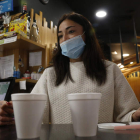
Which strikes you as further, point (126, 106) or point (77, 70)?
point (77, 70)

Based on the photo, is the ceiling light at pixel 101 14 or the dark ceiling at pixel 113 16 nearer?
the dark ceiling at pixel 113 16

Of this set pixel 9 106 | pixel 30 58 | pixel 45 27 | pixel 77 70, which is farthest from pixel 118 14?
pixel 9 106

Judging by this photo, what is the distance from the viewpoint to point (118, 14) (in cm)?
516

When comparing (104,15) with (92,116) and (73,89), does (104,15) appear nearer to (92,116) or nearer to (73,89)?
(73,89)

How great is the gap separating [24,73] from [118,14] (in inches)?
155

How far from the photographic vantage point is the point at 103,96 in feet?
3.76

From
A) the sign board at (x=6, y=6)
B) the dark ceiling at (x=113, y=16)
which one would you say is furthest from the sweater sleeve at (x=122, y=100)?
the dark ceiling at (x=113, y=16)

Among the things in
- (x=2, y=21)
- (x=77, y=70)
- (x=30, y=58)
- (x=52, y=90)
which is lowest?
(x=52, y=90)

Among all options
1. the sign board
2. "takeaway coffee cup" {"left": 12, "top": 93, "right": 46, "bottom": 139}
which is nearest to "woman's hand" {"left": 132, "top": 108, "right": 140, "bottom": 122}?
"takeaway coffee cup" {"left": 12, "top": 93, "right": 46, "bottom": 139}

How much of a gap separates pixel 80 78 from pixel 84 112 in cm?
82

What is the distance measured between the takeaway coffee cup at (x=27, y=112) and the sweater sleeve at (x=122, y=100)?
777 mm

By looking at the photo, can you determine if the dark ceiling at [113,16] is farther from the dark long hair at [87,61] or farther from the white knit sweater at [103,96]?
the white knit sweater at [103,96]

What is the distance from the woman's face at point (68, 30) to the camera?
1.33m

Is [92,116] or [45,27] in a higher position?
[45,27]
